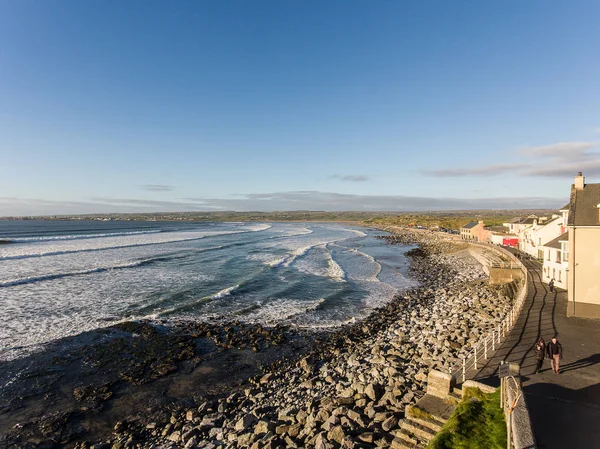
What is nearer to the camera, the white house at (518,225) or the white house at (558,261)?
the white house at (558,261)

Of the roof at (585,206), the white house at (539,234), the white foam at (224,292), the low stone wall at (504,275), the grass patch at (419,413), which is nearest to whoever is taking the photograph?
the grass patch at (419,413)

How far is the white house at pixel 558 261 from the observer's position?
71.1 feet

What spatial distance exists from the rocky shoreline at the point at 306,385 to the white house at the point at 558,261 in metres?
3.58

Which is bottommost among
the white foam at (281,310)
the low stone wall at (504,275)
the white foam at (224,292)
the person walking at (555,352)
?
the white foam at (281,310)

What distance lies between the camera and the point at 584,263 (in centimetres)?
1681

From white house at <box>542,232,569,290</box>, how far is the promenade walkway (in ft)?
18.2

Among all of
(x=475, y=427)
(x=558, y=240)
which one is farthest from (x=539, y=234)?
(x=475, y=427)

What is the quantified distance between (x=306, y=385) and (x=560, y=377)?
8197mm

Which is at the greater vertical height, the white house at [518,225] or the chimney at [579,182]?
the chimney at [579,182]

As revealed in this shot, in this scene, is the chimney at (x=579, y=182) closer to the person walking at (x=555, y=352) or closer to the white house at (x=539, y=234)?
the white house at (x=539, y=234)

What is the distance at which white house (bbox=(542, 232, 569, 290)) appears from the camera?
21.7 metres

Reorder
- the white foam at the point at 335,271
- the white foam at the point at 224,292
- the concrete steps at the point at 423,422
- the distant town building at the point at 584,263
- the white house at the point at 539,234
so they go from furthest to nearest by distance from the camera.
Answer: the white foam at the point at 335,271 < the white house at the point at 539,234 < the white foam at the point at 224,292 < the distant town building at the point at 584,263 < the concrete steps at the point at 423,422

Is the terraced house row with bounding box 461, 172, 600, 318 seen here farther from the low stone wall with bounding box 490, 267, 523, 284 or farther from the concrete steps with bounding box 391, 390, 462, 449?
the concrete steps with bounding box 391, 390, 462, 449

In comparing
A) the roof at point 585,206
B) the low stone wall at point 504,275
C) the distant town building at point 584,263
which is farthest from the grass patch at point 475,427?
the low stone wall at point 504,275
